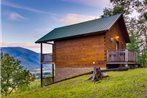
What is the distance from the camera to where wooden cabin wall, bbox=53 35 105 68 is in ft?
66.1

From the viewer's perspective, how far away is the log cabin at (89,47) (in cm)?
1969

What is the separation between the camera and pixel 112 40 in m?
21.2

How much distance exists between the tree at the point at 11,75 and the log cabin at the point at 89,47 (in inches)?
123

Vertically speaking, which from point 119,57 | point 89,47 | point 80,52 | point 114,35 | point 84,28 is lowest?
point 119,57

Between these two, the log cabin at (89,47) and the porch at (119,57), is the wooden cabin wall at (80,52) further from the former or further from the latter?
the porch at (119,57)

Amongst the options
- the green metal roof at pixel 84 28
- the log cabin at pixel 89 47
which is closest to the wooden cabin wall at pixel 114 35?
the log cabin at pixel 89 47

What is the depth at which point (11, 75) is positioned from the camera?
25516 mm

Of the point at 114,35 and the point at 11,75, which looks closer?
the point at 114,35

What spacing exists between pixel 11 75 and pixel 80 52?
8.83 metres

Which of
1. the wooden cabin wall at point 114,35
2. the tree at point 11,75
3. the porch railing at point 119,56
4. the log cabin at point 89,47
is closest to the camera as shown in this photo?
the porch railing at point 119,56

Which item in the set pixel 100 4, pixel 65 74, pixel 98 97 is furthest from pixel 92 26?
pixel 98 97

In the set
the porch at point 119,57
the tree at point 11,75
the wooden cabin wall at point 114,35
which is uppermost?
the wooden cabin wall at point 114,35

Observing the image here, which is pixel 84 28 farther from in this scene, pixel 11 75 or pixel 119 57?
pixel 11 75

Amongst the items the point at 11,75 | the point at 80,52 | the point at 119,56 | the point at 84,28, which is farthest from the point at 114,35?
the point at 11,75
